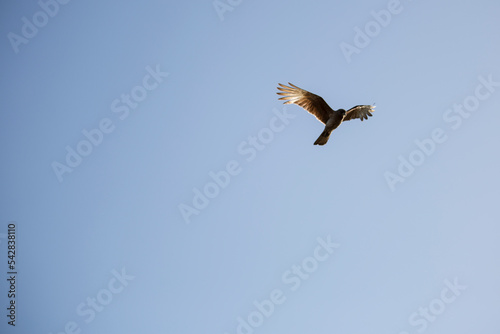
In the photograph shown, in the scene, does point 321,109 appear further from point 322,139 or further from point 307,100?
point 322,139

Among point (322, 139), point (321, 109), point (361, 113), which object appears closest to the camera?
point (322, 139)

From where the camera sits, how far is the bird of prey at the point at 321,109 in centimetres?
1894

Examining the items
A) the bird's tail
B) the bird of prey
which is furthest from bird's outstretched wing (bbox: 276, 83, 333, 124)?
the bird's tail

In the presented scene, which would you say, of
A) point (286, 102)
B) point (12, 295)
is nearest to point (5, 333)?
point (12, 295)

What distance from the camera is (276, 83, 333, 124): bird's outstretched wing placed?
1931 centimetres

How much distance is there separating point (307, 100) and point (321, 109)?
74 centimetres

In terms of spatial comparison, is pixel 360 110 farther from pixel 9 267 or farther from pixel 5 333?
pixel 5 333

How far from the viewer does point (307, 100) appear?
19547mm

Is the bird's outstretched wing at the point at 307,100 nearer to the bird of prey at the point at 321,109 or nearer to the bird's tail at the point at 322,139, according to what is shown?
the bird of prey at the point at 321,109

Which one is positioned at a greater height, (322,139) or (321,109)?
(321,109)

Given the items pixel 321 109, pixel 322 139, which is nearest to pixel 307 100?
pixel 321 109

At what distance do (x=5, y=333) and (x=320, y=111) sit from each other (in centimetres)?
4202

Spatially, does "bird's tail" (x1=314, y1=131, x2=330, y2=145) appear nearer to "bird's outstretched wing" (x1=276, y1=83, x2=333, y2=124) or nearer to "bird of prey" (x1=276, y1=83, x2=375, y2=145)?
"bird of prey" (x1=276, y1=83, x2=375, y2=145)

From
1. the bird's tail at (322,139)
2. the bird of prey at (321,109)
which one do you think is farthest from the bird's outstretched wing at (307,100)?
the bird's tail at (322,139)
